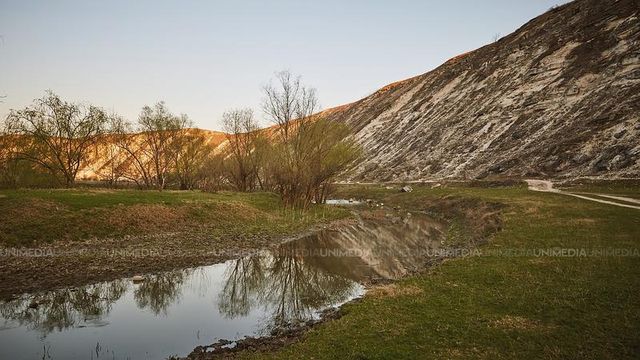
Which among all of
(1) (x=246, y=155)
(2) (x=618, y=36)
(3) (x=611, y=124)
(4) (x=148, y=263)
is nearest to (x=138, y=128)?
(1) (x=246, y=155)

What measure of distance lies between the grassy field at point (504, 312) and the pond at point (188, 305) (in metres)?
2.62

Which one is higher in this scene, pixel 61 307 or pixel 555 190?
pixel 61 307

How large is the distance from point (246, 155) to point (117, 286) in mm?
42967

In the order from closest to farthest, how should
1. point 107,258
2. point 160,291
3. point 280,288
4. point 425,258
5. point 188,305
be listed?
point 188,305 < point 160,291 < point 280,288 < point 107,258 < point 425,258

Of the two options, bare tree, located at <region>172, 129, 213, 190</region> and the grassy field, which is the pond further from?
bare tree, located at <region>172, 129, 213, 190</region>

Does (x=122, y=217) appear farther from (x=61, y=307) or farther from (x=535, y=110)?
(x=535, y=110)

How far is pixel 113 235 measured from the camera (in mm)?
23047

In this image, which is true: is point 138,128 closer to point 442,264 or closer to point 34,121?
point 34,121

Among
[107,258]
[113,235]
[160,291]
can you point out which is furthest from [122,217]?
[160,291]

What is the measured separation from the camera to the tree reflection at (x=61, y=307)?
12398 mm

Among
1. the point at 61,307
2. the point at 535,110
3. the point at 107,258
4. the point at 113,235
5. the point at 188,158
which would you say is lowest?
the point at 61,307

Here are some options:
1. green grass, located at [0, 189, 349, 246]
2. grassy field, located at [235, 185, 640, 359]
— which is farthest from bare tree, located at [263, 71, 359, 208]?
grassy field, located at [235, 185, 640, 359]

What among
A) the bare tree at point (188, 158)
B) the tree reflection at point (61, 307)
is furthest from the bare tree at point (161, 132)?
the tree reflection at point (61, 307)

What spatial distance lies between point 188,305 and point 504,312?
10933mm
